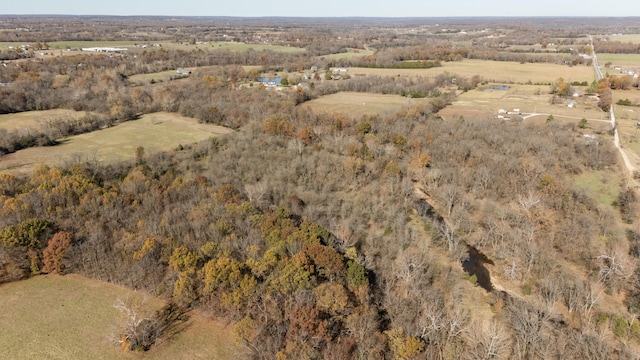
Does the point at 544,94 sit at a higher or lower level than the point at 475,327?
higher

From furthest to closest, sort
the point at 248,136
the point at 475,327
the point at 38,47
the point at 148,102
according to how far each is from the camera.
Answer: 1. the point at 38,47
2. the point at 148,102
3. the point at 248,136
4. the point at 475,327

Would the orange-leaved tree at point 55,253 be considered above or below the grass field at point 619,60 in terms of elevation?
below

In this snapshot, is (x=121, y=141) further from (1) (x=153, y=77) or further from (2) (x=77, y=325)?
(1) (x=153, y=77)

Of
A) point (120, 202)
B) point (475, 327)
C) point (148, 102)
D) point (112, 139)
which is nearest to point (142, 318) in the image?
point (120, 202)

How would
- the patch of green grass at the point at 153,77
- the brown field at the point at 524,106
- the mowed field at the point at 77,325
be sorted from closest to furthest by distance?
the mowed field at the point at 77,325, the brown field at the point at 524,106, the patch of green grass at the point at 153,77

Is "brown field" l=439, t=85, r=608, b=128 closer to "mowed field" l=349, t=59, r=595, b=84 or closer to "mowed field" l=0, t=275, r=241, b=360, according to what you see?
"mowed field" l=349, t=59, r=595, b=84

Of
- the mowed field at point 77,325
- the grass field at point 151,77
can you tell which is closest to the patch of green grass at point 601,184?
the mowed field at point 77,325

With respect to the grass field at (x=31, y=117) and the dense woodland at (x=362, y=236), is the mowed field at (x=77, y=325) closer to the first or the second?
the dense woodland at (x=362, y=236)

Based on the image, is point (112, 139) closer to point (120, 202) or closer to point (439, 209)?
point (120, 202)
